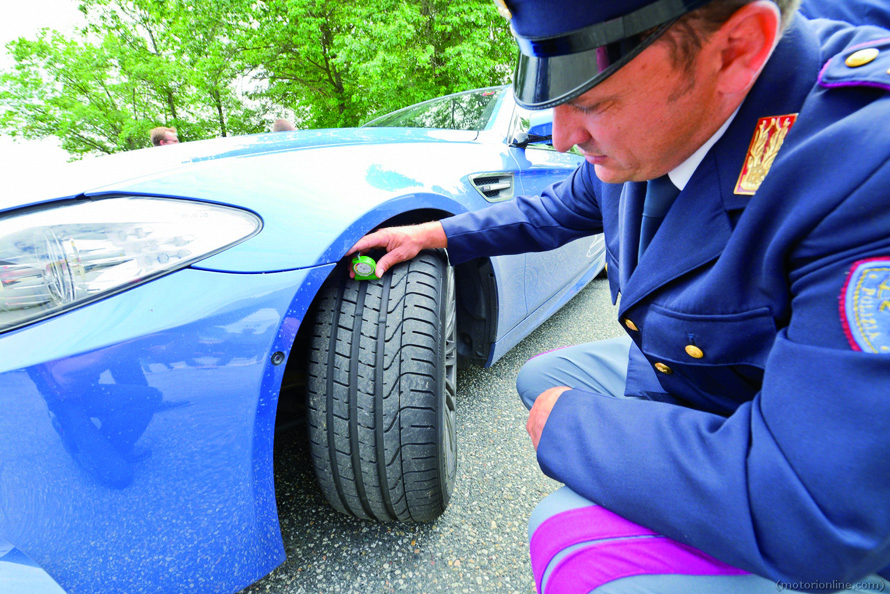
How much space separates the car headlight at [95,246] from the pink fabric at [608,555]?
2.72 ft

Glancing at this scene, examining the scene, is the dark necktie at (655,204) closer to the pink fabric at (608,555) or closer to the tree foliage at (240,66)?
the pink fabric at (608,555)

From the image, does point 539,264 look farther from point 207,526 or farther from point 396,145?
point 207,526

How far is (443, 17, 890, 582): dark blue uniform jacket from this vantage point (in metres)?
0.52

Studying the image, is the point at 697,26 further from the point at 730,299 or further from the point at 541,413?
the point at 541,413

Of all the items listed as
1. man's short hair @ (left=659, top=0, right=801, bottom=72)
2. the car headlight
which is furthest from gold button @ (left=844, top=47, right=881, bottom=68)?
the car headlight

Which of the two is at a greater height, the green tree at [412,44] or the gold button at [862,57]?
the green tree at [412,44]

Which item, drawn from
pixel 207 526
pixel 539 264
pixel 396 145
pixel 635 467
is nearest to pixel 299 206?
pixel 396 145

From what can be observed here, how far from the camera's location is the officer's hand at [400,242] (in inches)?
42.6

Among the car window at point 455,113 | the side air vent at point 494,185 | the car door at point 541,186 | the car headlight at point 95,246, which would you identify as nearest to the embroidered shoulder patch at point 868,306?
the car headlight at point 95,246

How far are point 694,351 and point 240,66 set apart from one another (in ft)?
39.2

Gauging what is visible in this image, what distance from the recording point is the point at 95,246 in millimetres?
779

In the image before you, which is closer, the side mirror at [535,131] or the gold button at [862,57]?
the gold button at [862,57]

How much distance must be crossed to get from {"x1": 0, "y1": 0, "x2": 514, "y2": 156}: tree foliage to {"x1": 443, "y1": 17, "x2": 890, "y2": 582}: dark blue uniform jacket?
6.64 metres

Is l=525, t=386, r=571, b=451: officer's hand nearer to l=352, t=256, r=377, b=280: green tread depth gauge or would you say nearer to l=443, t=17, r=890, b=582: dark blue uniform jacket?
l=443, t=17, r=890, b=582: dark blue uniform jacket
